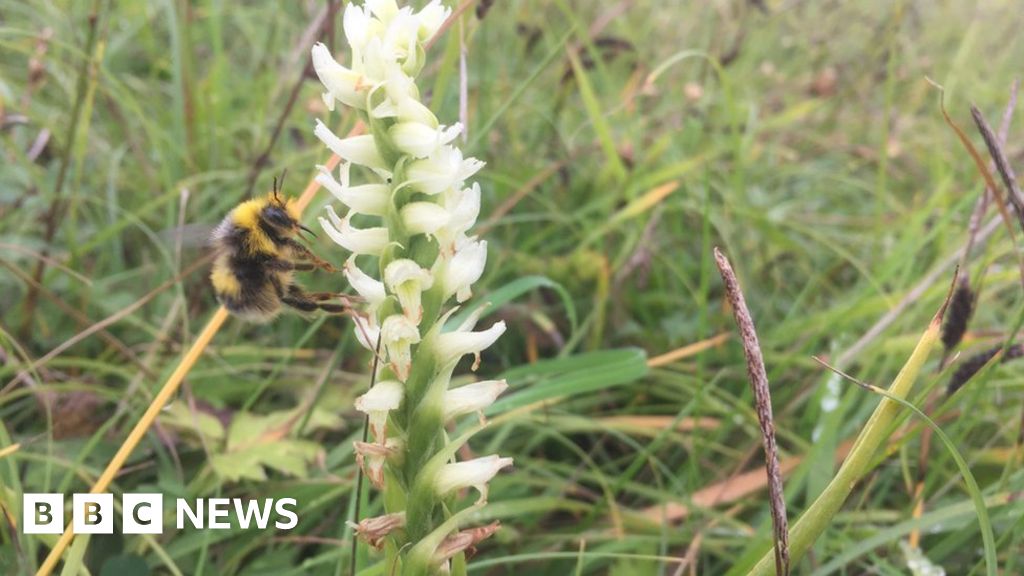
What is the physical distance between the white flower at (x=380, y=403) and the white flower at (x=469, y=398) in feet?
0.15

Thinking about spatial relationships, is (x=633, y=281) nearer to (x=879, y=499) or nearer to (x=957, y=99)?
(x=879, y=499)

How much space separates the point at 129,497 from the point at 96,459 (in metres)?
0.20

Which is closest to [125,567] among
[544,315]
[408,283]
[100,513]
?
[100,513]

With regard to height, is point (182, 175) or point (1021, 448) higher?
point (182, 175)

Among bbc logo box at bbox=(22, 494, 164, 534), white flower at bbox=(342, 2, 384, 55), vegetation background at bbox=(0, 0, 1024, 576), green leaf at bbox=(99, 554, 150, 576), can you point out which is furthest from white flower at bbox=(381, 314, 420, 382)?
green leaf at bbox=(99, 554, 150, 576)

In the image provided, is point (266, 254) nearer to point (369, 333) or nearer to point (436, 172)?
point (369, 333)

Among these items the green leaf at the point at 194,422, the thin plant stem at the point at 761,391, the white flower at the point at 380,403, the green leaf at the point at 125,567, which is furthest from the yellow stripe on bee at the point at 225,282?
the thin plant stem at the point at 761,391

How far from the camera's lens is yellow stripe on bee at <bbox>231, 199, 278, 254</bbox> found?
131 centimetres

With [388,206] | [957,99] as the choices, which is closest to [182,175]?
[388,206]

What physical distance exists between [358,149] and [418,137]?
68 mm

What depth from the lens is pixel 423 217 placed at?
2.44ft

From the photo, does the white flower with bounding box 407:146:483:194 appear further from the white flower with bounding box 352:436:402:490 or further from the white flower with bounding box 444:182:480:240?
the white flower with bounding box 352:436:402:490

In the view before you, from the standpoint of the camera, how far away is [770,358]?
198cm

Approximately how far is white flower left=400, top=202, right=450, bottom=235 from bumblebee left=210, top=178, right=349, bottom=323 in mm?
542
